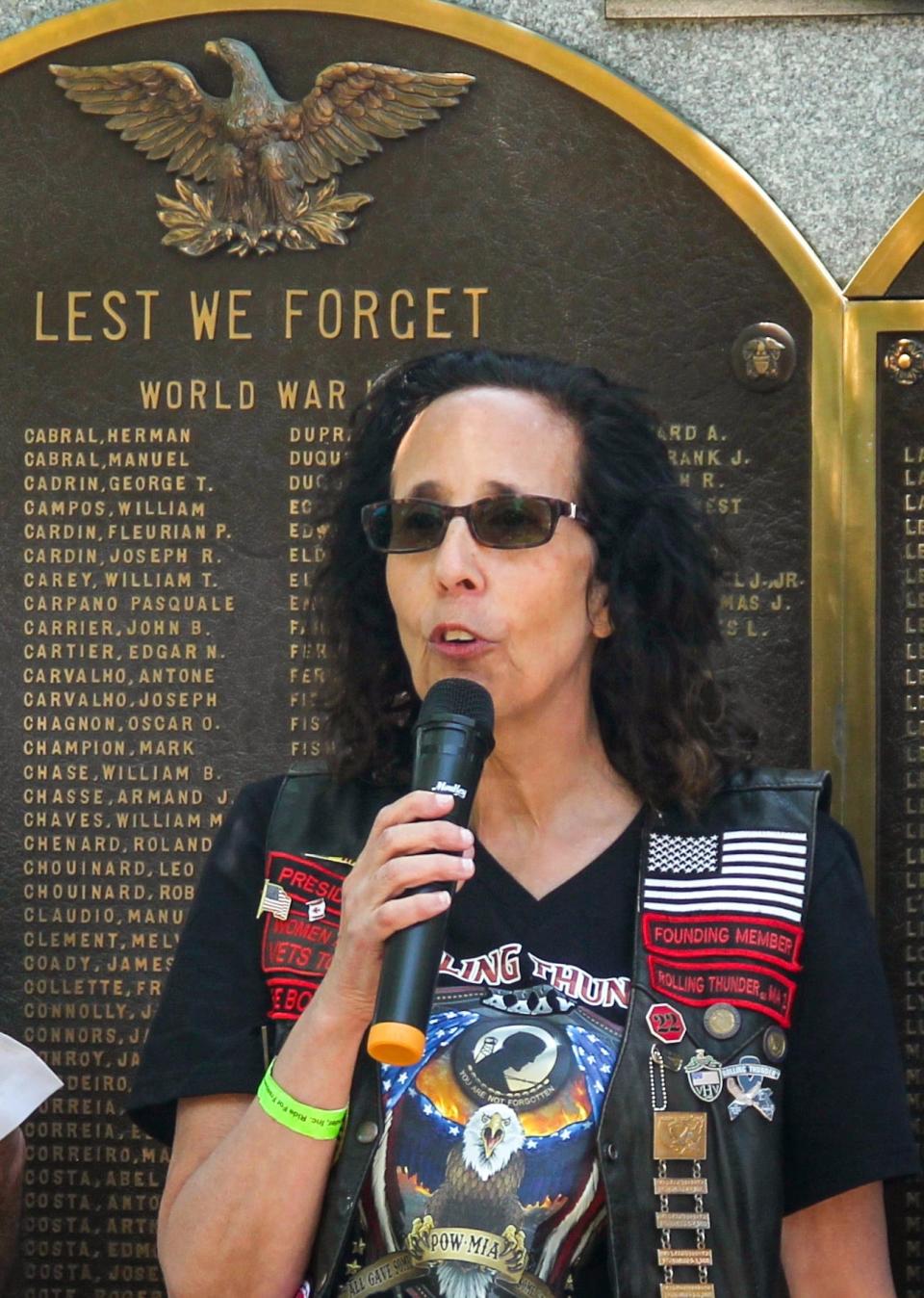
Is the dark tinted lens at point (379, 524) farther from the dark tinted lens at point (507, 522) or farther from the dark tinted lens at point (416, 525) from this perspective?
the dark tinted lens at point (507, 522)

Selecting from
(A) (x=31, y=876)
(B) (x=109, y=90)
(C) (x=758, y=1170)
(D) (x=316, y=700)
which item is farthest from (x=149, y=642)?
(C) (x=758, y=1170)

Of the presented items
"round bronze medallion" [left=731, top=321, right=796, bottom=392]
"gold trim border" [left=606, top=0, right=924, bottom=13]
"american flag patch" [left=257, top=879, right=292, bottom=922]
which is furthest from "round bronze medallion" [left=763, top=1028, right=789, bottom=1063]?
"gold trim border" [left=606, top=0, right=924, bottom=13]

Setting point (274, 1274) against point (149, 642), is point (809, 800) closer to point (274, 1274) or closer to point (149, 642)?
point (274, 1274)

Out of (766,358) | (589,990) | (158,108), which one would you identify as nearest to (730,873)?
(589,990)

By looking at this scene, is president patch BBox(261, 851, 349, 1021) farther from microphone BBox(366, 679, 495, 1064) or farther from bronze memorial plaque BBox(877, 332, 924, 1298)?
bronze memorial plaque BBox(877, 332, 924, 1298)

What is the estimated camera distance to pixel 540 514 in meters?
2.84

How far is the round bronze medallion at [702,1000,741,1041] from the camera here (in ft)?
8.95

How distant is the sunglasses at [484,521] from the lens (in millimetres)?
2811

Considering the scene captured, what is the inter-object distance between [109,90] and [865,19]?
62.6 inches

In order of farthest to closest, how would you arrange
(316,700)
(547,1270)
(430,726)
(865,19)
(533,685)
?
1. (865,19)
2. (316,700)
3. (533,685)
4. (547,1270)
5. (430,726)

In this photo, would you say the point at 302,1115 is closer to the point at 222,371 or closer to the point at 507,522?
the point at 507,522

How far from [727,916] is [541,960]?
29 cm

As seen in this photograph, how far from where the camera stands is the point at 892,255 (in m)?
3.85

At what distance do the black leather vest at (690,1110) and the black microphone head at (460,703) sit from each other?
480mm
